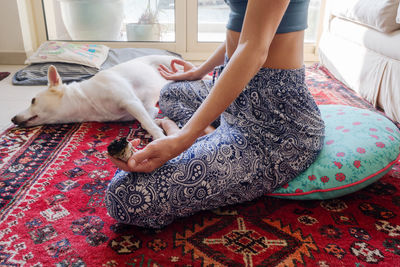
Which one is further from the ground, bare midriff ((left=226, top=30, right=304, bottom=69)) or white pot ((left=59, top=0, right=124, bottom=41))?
bare midriff ((left=226, top=30, right=304, bottom=69))

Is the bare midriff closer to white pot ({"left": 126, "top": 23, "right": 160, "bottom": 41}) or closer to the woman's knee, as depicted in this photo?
the woman's knee

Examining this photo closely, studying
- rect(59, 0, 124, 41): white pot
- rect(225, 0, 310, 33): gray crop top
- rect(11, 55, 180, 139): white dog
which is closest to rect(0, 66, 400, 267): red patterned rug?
rect(11, 55, 180, 139): white dog

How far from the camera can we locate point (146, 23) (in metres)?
3.19

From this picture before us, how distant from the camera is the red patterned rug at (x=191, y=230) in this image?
92 centimetres

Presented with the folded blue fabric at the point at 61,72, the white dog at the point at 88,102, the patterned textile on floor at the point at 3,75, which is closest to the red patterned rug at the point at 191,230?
the white dog at the point at 88,102

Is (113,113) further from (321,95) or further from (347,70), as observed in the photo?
(347,70)

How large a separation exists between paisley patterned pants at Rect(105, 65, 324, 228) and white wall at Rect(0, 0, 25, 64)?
2.53 metres

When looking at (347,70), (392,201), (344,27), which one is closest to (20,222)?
(392,201)

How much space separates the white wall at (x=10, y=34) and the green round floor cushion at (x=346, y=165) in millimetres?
2744

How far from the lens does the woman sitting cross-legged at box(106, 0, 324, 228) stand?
2.98 feet

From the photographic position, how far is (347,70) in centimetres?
234

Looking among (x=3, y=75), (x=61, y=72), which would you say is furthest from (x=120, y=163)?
(x=3, y=75)

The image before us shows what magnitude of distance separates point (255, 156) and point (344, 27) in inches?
73.0

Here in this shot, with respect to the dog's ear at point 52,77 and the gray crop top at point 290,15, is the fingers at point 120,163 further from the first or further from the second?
the dog's ear at point 52,77
